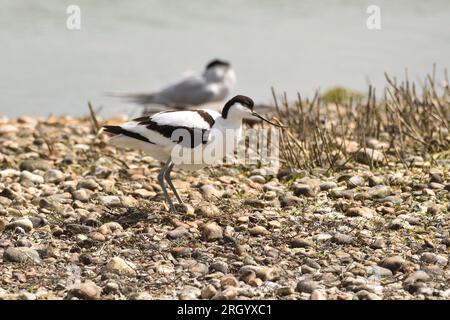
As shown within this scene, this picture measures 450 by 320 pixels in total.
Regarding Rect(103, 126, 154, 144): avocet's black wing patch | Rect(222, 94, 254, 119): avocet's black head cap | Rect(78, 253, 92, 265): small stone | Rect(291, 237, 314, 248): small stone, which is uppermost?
Rect(222, 94, 254, 119): avocet's black head cap

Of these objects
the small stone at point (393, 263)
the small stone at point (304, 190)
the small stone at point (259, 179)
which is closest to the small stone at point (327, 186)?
the small stone at point (304, 190)

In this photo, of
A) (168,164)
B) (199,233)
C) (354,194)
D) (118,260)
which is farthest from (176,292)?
(354,194)

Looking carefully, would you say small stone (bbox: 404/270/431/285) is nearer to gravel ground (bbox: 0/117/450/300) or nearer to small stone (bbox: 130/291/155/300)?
gravel ground (bbox: 0/117/450/300)

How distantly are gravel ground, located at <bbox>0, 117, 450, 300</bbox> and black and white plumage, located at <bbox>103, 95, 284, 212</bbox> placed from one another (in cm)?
41

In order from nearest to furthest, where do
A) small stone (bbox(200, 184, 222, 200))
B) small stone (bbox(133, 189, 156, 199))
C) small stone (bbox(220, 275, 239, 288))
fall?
small stone (bbox(220, 275, 239, 288)) < small stone (bbox(200, 184, 222, 200)) < small stone (bbox(133, 189, 156, 199))

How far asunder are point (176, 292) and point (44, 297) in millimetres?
689

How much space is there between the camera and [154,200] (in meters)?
6.90

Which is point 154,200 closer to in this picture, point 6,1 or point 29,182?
point 29,182

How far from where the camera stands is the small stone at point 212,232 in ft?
18.9

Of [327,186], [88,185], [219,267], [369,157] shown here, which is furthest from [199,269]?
[369,157]

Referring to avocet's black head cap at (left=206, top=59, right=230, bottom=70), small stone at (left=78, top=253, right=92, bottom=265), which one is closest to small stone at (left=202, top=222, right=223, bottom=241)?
small stone at (left=78, top=253, right=92, bottom=265)

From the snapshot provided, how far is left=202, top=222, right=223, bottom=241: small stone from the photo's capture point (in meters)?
5.76

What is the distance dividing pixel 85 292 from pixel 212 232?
1.23 metres

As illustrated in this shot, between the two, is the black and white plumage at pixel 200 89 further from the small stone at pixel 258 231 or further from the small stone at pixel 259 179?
the small stone at pixel 258 231
